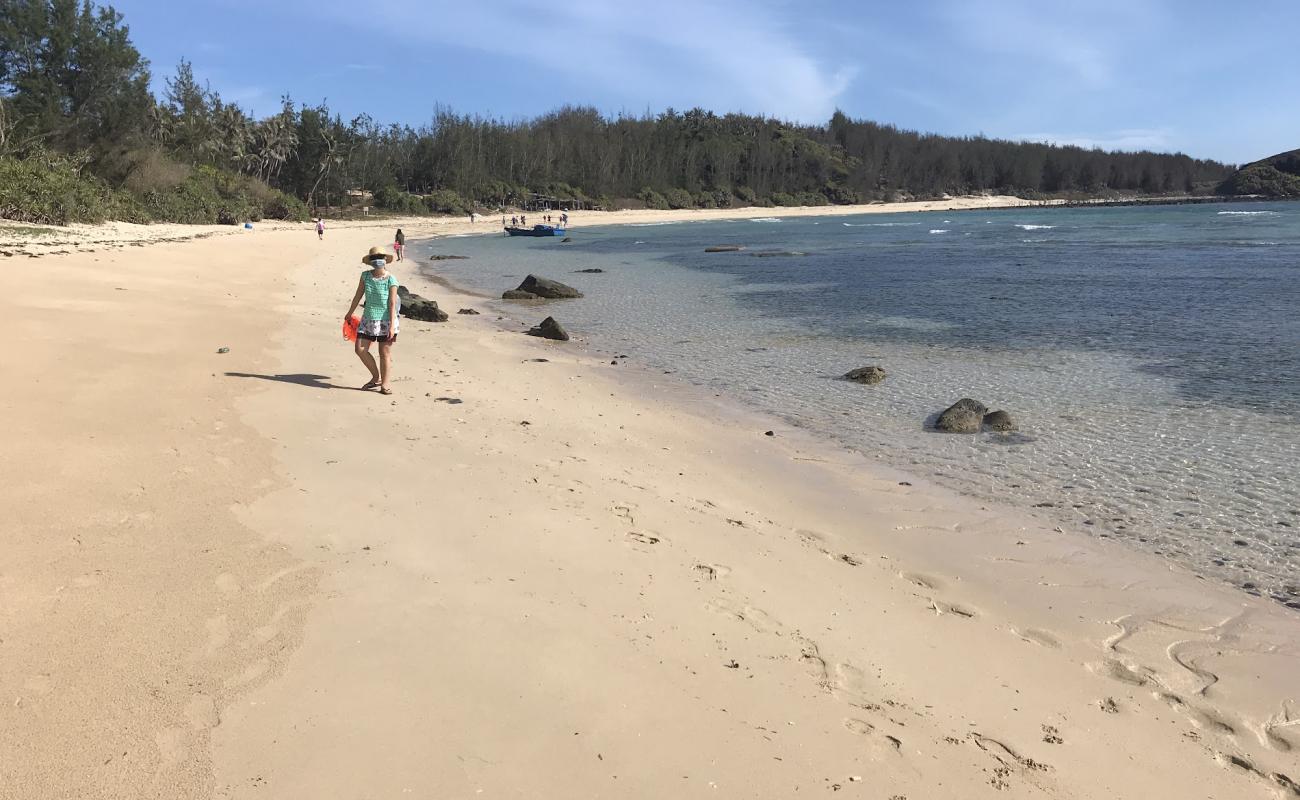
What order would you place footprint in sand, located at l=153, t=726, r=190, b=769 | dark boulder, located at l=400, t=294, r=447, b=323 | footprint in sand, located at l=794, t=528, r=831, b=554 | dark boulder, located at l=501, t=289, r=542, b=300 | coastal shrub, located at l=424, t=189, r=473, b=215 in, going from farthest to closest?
coastal shrub, located at l=424, t=189, r=473, b=215, dark boulder, located at l=501, t=289, r=542, b=300, dark boulder, located at l=400, t=294, r=447, b=323, footprint in sand, located at l=794, t=528, r=831, b=554, footprint in sand, located at l=153, t=726, r=190, b=769

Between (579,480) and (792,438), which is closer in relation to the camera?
(579,480)

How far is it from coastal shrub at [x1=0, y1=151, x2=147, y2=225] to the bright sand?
84.3 ft

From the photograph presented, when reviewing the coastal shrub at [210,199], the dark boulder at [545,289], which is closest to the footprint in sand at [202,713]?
the dark boulder at [545,289]

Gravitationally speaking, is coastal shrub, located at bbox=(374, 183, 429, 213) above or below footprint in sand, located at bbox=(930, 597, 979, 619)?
above

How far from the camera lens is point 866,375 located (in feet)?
39.8

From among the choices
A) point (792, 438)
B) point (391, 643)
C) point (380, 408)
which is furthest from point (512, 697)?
point (792, 438)

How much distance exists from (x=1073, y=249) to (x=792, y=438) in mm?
44197

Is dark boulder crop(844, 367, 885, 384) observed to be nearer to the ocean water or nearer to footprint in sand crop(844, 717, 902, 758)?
the ocean water

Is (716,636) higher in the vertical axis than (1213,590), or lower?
higher

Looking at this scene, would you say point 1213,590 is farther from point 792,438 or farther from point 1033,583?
point 792,438

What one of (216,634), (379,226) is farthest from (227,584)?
(379,226)

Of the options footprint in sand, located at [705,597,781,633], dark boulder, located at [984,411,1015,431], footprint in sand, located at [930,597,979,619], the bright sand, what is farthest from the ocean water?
footprint in sand, located at [705,597,781,633]

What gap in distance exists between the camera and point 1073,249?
45.2 metres

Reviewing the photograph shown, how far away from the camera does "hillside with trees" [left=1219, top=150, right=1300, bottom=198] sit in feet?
503
